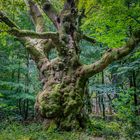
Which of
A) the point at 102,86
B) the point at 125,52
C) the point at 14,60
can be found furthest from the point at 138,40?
the point at 14,60

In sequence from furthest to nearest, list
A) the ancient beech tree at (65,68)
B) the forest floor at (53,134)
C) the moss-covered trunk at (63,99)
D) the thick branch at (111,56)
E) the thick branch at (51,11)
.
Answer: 1. the thick branch at (51,11)
2. the moss-covered trunk at (63,99)
3. the ancient beech tree at (65,68)
4. the thick branch at (111,56)
5. the forest floor at (53,134)

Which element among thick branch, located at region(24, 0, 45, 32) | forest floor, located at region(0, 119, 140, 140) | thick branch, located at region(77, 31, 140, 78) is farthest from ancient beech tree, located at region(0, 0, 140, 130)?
thick branch, located at region(24, 0, 45, 32)

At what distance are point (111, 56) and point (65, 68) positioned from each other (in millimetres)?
2425

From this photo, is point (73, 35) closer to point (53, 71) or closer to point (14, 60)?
point (53, 71)

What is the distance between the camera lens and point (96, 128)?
12.1 metres

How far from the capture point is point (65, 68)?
1198 centimetres

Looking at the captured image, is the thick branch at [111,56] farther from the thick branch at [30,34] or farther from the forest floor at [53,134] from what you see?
the forest floor at [53,134]

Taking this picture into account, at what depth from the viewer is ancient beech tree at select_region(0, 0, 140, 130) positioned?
10866 mm

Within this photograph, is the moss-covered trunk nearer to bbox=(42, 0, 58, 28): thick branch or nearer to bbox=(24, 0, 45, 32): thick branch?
bbox=(42, 0, 58, 28): thick branch

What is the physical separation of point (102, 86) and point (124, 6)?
7.06 meters

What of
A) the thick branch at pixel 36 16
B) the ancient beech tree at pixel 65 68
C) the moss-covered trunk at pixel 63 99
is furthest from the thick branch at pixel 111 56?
the thick branch at pixel 36 16

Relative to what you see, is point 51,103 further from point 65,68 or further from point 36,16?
point 36,16

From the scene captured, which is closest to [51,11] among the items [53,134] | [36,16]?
[36,16]

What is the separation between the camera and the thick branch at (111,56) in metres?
9.72
